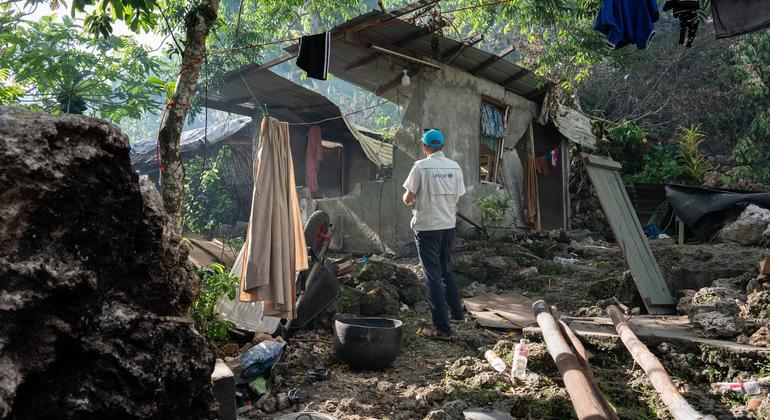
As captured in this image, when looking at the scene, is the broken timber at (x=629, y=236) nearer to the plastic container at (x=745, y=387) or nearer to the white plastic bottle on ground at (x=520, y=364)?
the plastic container at (x=745, y=387)

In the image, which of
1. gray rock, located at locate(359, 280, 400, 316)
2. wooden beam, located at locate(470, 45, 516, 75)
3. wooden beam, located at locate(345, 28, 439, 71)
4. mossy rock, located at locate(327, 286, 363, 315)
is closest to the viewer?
mossy rock, located at locate(327, 286, 363, 315)

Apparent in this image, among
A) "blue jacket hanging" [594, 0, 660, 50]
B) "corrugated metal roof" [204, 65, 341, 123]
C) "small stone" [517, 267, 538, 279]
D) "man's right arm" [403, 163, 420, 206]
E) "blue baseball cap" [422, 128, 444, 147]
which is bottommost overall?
"small stone" [517, 267, 538, 279]

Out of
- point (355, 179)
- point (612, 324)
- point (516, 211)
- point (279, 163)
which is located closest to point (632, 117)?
point (516, 211)

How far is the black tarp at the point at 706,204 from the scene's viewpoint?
992 centimetres

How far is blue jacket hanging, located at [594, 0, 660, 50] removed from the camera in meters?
6.41

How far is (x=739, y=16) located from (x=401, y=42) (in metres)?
5.60

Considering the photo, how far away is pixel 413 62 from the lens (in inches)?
414

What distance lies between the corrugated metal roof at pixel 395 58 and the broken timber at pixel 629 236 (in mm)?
3626

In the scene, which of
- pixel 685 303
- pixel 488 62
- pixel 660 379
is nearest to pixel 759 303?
pixel 685 303

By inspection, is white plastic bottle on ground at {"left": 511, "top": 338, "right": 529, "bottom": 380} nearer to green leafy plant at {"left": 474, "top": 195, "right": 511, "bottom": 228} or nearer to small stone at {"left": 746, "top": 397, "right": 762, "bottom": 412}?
small stone at {"left": 746, "top": 397, "right": 762, "bottom": 412}

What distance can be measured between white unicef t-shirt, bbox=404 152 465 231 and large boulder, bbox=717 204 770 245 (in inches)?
243

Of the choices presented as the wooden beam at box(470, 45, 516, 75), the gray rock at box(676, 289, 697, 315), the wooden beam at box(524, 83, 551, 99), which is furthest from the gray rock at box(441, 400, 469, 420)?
the wooden beam at box(524, 83, 551, 99)

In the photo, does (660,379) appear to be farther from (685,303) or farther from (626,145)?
(626,145)

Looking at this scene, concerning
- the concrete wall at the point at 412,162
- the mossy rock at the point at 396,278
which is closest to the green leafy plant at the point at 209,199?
the concrete wall at the point at 412,162
